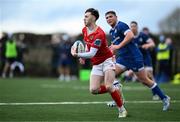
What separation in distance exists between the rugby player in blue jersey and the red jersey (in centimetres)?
102

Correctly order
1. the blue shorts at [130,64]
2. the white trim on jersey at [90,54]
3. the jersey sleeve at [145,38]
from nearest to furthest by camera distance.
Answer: the white trim on jersey at [90,54] < the blue shorts at [130,64] < the jersey sleeve at [145,38]

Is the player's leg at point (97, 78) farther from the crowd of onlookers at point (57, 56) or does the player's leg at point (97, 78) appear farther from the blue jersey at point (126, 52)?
the crowd of onlookers at point (57, 56)

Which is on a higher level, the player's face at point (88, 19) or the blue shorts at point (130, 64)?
the player's face at point (88, 19)

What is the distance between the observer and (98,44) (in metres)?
12.1

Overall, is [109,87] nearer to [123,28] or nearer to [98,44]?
[98,44]

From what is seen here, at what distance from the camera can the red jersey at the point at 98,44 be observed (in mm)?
12176

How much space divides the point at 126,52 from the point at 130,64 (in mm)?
311

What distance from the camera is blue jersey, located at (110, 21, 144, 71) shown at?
557 inches

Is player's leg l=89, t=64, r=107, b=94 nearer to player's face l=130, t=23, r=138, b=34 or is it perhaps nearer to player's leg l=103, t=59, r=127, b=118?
player's leg l=103, t=59, r=127, b=118

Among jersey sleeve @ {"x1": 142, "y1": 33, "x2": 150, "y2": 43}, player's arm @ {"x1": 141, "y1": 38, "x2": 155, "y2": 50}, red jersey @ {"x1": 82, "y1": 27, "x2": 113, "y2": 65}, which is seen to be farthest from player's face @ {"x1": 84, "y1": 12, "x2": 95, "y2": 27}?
jersey sleeve @ {"x1": 142, "y1": 33, "x2": 150, "y2": 43}

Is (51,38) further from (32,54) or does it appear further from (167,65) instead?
(167,65)

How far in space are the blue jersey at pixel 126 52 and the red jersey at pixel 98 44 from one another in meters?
1.62

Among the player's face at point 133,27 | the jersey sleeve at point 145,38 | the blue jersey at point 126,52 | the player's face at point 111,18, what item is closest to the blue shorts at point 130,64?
the blue jersey at point 126,52

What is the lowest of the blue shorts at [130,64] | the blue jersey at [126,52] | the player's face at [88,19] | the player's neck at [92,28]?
the blue shorts at [130,64]
